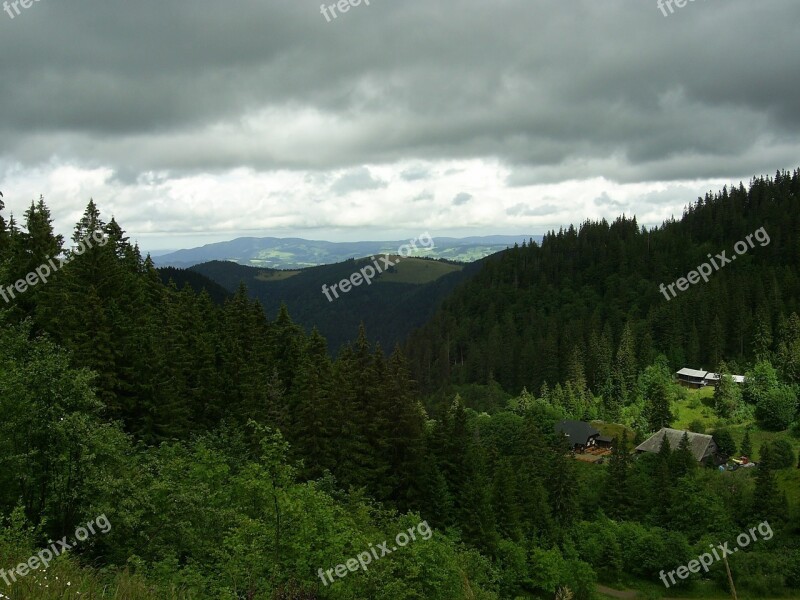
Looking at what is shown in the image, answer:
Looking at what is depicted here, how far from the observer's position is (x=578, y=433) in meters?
87.2

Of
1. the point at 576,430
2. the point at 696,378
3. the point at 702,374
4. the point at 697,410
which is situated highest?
the point at 702,374

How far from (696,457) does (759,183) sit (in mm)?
152056

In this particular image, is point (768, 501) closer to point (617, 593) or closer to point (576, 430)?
point (617, 593)

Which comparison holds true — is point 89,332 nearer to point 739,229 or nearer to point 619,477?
point 619,477

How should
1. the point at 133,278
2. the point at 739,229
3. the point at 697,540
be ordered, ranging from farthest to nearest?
the point at 739,229 < the point at 697,540 < the point at 133,278

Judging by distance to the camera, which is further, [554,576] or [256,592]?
[554,576]

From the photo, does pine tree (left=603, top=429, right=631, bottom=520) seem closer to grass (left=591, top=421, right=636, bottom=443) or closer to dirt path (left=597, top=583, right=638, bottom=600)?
dirt path (left=597, top=583, right=638, bottom=600)

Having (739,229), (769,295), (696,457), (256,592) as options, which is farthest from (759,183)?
(256,592)

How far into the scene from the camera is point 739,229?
16675 centimetres

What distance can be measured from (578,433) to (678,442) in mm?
15355

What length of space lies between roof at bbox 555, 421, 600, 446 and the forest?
2.59 metres

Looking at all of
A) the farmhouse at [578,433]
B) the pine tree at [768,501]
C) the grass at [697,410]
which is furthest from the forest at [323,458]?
the farmhouse at [578,433]

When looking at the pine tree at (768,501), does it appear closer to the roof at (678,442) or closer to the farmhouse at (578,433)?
the roof at (678,442)

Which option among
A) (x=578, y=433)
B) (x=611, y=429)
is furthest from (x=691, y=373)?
(x=578, y=433)
